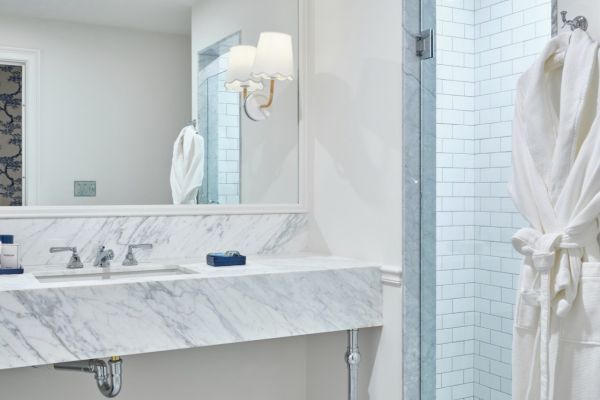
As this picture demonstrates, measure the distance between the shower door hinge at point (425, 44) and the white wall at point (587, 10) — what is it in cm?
52

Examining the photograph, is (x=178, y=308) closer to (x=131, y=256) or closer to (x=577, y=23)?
(x=131, y=256)

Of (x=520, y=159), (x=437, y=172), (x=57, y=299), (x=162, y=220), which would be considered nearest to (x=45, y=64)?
(x=162, y=220)

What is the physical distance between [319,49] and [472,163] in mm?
983

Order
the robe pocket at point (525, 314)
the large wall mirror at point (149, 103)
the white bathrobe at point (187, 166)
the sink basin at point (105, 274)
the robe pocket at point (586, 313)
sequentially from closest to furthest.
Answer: the robe pocket at point (586, 313) < the robe pocket at point (525, 314) < the sink basin at point (105, 274) < the large wall mirror at point (149, 103) < the white bathrobe at point (187, 166)

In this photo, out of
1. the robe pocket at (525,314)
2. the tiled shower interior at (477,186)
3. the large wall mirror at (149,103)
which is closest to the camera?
the robe pocket at (525,314)

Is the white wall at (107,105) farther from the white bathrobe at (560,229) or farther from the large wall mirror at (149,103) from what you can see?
the white bathrobe at (560,229)

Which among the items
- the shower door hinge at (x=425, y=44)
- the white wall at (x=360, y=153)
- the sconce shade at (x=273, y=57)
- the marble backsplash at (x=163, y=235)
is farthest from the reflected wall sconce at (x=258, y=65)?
the shower door hinge at (x=425, y=44)

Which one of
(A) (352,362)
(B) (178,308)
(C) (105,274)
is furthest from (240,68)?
(A) (352,362)

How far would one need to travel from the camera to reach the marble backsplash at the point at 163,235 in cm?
225

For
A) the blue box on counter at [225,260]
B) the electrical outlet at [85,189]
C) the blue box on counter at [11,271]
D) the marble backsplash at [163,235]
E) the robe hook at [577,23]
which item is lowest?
the blue box on counter at [11,271]

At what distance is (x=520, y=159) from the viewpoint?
1.78 meters

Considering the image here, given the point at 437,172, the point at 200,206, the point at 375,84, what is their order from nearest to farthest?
the point at 437,172 → the point at 375,84 → the point at 200,206

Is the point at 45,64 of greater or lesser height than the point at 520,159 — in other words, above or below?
above

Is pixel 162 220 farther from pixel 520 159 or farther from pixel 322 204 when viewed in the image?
pixel 520 159
